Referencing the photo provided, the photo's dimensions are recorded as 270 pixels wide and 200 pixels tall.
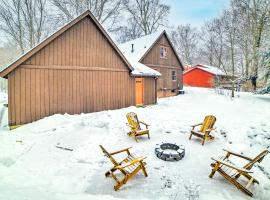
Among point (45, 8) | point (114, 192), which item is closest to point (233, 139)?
point (114, 192)

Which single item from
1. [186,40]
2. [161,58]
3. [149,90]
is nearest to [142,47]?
[161,58]

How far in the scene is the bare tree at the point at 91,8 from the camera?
73.1ft

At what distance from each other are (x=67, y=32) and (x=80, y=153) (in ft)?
22.9

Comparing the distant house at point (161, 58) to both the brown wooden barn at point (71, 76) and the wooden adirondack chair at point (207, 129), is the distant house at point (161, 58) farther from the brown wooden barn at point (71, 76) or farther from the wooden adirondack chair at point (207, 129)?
the wooden adirondack chair at point (207, 129)

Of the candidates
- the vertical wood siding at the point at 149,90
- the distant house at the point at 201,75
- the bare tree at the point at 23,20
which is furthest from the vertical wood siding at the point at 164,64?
the bare tree at the point at 23,20

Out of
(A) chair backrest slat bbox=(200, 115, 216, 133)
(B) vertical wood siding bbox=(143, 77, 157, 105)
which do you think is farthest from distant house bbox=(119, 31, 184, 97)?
(A) chair backrest slat bbox=(200, 115, 216, 133)

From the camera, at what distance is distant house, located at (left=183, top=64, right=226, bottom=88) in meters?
30.4

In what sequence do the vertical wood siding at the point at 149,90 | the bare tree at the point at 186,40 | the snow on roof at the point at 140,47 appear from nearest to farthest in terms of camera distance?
the vertical wood siding at the point at 149,90 → the snow on roof at the point at 140,47 → the bare tree at the point at 186,40

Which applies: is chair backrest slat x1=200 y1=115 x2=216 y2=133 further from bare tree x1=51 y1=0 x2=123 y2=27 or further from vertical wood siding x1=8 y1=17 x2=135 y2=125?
bare tree x1=51 y1=0 x2=123 y2=27

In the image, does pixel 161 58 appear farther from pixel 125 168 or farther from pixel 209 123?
pixel 125 168

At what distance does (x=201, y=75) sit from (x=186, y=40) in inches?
755

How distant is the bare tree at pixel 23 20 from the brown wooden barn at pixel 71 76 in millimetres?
14752

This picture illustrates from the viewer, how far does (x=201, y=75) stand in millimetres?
32125

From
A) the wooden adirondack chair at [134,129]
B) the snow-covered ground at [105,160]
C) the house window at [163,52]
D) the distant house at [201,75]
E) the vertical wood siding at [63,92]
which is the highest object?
the house window at [163,52]
